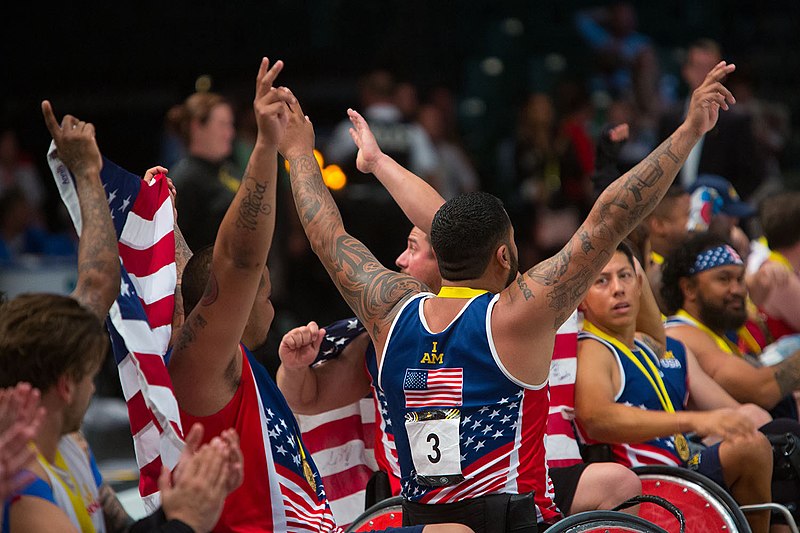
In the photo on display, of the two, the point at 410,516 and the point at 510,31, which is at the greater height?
the point at 510,31

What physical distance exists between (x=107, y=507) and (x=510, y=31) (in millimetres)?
12041

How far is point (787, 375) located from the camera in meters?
5.24

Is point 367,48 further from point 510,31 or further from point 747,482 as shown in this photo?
point 747,482

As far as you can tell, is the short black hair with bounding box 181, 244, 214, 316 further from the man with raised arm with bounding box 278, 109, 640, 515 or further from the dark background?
the dark background

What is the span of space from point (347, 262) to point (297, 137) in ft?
1.72

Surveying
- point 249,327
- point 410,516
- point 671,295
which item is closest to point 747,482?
point 671,295

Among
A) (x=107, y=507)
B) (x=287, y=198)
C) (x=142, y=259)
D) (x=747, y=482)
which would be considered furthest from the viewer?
(x=287, y=198)

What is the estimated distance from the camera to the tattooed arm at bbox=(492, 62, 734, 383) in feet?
11.2

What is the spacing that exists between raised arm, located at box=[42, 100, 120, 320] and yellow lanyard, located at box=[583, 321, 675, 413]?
7.16 ft

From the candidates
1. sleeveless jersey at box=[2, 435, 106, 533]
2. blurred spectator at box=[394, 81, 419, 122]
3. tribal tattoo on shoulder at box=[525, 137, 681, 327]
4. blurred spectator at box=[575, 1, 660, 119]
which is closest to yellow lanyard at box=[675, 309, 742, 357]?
tribal tattoo on shoulder at box=[525, 137, 681, 327]

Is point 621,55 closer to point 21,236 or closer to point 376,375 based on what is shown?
point 21,236

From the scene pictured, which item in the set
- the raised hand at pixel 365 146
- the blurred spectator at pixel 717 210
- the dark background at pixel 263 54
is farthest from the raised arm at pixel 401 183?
the dark background at pixel 263 54

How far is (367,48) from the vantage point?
44.1ft

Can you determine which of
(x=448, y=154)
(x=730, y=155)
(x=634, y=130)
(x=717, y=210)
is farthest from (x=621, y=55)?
(x=717, y=210)
